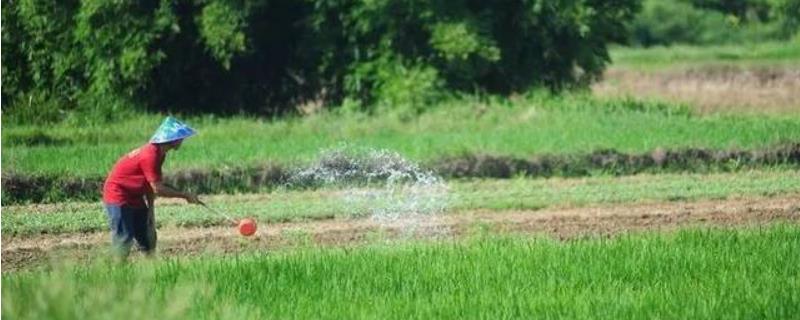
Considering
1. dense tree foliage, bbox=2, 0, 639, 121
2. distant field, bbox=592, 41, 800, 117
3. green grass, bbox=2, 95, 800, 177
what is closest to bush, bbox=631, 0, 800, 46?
distant field, bbox=592, 41, 800, 117

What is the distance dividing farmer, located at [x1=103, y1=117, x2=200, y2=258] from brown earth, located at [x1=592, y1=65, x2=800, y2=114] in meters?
11.4

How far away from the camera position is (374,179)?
50.6 feet

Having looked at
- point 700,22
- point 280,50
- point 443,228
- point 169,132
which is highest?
point 169,132

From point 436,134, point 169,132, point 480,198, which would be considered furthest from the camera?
point 436,134

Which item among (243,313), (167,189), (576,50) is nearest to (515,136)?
(576,50)

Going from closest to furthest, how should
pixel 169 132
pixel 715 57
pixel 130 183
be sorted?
pixel 169 132
pixel 130 183
pixel 715 57

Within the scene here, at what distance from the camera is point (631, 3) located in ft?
74.3

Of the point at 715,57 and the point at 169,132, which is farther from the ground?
the point at 169,132

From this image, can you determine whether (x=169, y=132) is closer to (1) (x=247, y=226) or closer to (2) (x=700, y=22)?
(1) (x=247, y=226)

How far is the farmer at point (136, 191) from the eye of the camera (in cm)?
967

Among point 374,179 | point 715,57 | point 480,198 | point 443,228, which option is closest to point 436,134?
point 374,179

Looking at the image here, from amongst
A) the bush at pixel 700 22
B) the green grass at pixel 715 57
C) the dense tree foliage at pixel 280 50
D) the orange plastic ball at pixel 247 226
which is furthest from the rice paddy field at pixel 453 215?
the bush at pixel 700 22

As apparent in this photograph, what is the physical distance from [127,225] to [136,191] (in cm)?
20

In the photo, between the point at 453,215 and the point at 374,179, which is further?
the point at 374,179
